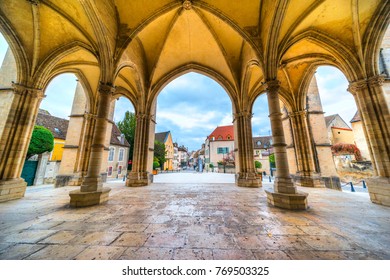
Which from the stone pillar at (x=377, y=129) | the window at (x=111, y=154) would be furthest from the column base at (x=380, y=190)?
the window at (x=111, y=154)

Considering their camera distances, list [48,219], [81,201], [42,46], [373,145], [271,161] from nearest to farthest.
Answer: [48,219] < [81,201] < [373,145] < [42,46] < [271,161]

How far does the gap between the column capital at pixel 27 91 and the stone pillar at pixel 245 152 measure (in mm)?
10013

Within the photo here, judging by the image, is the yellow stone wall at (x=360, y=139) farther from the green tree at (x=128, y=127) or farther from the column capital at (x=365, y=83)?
the green tree at (x=128, y=127)

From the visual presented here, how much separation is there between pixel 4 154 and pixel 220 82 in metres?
11.0

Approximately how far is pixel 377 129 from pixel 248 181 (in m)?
5.29

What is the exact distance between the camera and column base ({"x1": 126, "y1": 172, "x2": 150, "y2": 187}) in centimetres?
776

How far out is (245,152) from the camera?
27.3 ft

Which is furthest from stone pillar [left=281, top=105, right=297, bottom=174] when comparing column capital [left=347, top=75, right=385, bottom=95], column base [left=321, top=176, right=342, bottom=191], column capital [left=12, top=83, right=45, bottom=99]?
column capital [left=12, top=83, right=45, bottom=99]

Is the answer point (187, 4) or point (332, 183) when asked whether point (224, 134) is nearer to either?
point (332, 183)

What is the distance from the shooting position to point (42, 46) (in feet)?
19.8

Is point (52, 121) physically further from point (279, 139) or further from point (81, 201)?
point (279, 139)

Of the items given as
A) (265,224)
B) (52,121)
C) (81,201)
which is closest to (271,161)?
(265,224)

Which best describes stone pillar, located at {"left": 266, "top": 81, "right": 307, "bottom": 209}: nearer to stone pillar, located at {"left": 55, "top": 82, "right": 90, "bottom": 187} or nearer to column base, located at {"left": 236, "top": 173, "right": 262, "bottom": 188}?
column base, located at {"left": 236, "top": 173, "right": 262, "bottom": 188}

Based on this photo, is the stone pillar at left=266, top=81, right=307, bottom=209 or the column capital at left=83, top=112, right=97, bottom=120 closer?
the stone pillar at left=266, top=81, right=307, bottom=209
